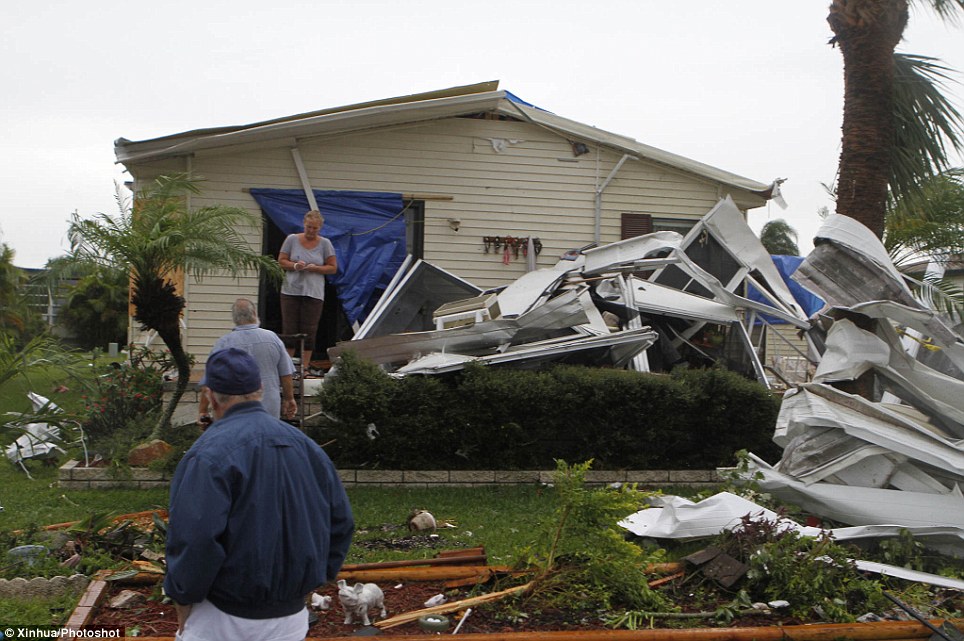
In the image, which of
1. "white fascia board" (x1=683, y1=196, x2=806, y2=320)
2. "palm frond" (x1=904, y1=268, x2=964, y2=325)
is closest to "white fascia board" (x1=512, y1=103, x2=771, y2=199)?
"white fascia board" (x1=683, y1=196, x2=806, y2=320)

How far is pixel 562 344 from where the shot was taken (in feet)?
31.1

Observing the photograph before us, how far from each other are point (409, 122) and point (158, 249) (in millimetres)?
4900

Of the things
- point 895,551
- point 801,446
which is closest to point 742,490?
point 801,446

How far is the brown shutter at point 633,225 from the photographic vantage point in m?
13.1

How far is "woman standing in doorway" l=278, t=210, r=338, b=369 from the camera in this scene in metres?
9.89

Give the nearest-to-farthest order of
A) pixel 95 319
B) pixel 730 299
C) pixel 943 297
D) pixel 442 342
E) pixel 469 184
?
pixel 943 297, pixel 442 342, pixel 730 299, pixel 469 184, pixel 95 319

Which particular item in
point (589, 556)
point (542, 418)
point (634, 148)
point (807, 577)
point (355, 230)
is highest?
point (634, 148)

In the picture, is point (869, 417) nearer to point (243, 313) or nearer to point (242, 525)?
point (243, 313)

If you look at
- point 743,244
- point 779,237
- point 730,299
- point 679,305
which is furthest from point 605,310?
point 779,237

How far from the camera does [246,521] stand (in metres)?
3.00

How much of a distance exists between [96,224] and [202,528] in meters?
6.64

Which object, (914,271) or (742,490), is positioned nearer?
(742,490)

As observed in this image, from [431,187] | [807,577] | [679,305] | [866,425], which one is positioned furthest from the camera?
[431,187]

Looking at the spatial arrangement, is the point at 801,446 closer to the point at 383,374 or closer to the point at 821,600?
the point at 821,600
